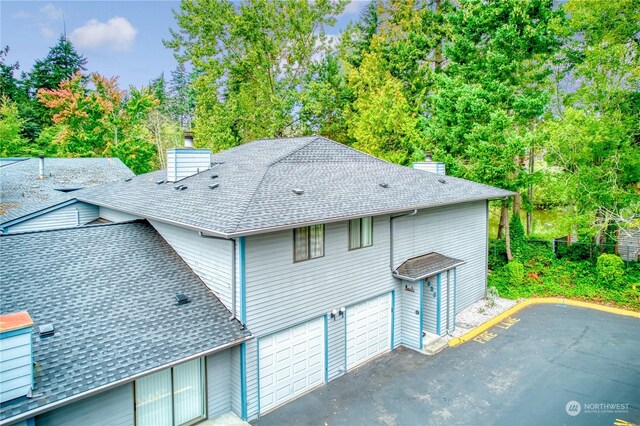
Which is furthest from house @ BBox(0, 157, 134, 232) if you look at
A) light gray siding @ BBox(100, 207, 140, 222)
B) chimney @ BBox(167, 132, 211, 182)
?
chimney @ BBox(167, 132, 211, 182)

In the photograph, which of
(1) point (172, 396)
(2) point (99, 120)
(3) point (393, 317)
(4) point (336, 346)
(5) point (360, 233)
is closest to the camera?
(1) point (172, 396)

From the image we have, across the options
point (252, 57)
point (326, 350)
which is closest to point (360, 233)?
point (326, 350)

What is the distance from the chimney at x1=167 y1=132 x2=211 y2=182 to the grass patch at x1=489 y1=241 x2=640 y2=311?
40.2 ft

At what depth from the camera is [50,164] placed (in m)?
22.6

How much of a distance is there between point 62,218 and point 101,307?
8.52m

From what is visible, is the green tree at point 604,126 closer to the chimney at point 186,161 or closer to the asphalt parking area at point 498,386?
the asphalt parking area at point 498,386

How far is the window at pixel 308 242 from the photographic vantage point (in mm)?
8508

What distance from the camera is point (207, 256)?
849 centimetres

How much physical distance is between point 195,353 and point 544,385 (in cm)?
799

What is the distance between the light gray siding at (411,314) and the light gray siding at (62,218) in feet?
36.9

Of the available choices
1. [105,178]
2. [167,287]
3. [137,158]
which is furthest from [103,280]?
[137,158]

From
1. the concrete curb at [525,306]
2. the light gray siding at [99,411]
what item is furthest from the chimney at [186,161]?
the concrete curb at [525,306]

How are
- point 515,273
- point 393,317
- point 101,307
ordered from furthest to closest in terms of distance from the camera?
1. point 515,273
2. point 393,317
3. point 101,307

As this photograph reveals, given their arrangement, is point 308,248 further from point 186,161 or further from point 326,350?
point 186,161
